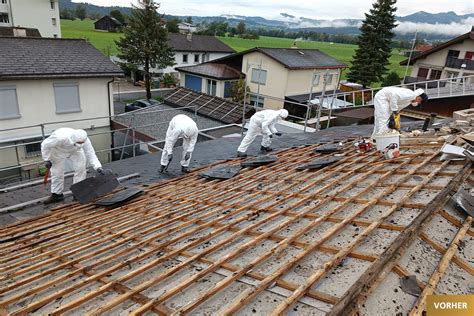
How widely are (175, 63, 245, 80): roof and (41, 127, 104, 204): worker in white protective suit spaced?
1965 cm

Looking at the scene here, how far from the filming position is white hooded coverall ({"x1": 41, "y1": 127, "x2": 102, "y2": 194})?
18.2ft

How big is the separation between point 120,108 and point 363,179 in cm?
2271

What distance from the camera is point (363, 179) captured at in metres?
4.60

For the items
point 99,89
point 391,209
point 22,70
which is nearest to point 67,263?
point 391,209

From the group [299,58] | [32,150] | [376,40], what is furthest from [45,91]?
[376,40]

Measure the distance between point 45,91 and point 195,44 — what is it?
24728 millimetres

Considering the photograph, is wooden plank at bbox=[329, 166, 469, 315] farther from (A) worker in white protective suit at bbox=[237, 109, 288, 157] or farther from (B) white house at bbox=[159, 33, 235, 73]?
(B) white house at bbox=[159, 33, 235, 73]

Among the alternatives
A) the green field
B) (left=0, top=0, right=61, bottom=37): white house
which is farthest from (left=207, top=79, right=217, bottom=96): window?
(left=0, top=0, right=61, bottom=37): white house

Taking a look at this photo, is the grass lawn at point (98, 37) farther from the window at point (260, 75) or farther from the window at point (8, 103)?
the window at point (8, 103)

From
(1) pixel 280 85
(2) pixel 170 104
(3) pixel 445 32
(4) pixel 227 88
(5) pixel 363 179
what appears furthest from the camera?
(3) pixel 445 32

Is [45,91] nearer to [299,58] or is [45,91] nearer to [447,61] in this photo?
[299,58]

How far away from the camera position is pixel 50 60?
42.2 feet

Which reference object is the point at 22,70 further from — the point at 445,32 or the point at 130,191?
the point at 445,32

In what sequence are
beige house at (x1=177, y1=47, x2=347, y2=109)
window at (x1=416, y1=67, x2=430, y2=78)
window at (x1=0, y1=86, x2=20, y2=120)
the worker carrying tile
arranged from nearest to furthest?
the worker carrying tile → window at (x1=0, y1=86, x2=20, y2=120) → beige house at (x1=177, y1=47, x2=347, y2=109) → window at (x1=416, y1=67, x2=430, y2=78)
